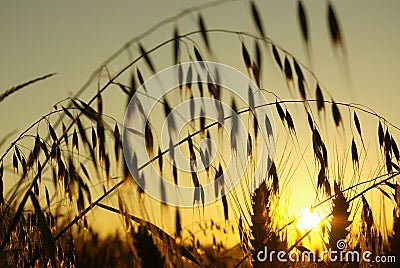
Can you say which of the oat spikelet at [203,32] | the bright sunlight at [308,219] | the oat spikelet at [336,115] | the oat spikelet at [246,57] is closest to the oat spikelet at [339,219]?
the bright sunlight at [308,219]

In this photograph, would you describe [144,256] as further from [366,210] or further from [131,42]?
[366,210]

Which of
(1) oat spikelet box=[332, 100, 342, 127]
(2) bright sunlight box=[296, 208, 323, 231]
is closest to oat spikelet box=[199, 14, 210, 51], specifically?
(1) oat spikelet box=[332, 100, 342, 127]

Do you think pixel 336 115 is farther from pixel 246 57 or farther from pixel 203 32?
pixel 203 32

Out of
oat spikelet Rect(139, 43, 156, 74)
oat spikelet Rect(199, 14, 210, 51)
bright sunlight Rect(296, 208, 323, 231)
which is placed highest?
oat spikelet Rect(199, 14, 210, 51)

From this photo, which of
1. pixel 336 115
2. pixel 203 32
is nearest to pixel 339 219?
pixel 336 115

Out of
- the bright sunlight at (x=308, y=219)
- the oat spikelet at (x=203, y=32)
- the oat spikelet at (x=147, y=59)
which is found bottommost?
the bright sunlight at (x=308, y=219)

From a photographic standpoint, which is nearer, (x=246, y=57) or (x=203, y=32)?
(x=203, y=32)

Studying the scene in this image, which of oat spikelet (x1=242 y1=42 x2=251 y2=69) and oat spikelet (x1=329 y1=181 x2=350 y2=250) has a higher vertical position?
oat spikelet (x1=242 y1=42 x2=251 y2=69)

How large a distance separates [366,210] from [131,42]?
4.04 ft

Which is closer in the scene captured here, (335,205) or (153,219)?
(153,219)

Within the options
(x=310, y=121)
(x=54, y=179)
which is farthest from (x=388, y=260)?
(x=54, y=179)

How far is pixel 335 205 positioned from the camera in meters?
2.30

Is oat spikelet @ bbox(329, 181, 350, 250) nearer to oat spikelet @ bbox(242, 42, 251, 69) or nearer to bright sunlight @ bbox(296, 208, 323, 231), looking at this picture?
bright sunlight @ bbox(296, 208, 323, 231)

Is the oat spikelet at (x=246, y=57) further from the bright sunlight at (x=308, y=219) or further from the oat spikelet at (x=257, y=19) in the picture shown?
the bright sunlight at (x=308, y=219)
